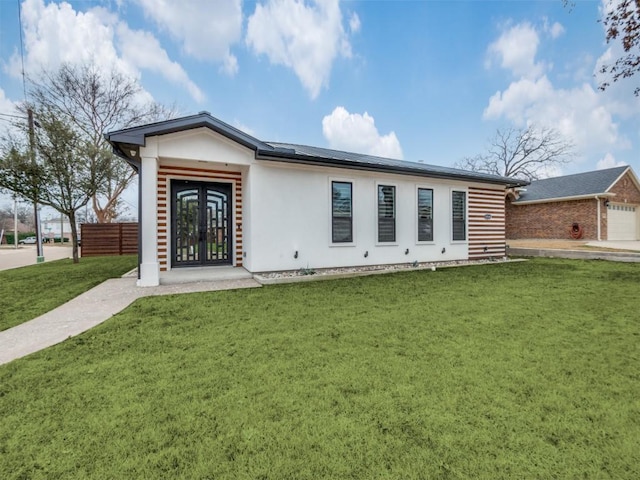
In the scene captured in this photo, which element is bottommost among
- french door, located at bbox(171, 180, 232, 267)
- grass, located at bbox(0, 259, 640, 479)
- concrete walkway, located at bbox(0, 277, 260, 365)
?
grass, located at bbox(0, 259, 640, 479)

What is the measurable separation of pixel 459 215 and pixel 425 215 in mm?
1555

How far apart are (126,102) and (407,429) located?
885 inches

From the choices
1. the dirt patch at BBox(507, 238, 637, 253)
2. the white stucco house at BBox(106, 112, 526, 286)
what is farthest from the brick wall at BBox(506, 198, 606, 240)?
the white stucco house at BBox(106, 112, 526, 286)

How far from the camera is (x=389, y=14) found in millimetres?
11977

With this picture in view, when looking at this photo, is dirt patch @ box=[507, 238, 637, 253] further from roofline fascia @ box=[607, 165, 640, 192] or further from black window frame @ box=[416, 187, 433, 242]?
black window frame @ box=[416, 187, 433, 242]

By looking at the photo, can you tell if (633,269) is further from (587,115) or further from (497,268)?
(587,115)

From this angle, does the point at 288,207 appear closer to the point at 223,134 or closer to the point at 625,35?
the point at 223,134

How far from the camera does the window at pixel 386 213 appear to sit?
872cm

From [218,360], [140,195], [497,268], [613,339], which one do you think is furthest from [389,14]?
[218,360]

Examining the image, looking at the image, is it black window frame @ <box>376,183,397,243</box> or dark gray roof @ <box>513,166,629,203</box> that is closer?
black window frame @ <box>376,183,397,243</box>

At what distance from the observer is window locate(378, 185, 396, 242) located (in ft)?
28.6

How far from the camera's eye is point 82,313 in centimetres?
437

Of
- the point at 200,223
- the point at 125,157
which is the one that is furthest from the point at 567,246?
the point at 125,157

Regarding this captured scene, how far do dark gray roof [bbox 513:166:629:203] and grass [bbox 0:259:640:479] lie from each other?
17723mm
